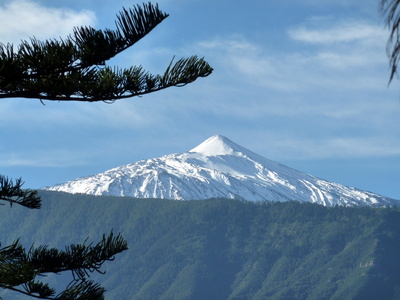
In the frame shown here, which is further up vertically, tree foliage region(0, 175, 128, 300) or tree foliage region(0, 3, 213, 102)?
tree foliage region(0, 3, 213, 102)

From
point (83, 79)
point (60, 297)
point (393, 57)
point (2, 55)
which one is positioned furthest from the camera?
point (60, 297)

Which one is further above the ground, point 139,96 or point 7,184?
point 139,96

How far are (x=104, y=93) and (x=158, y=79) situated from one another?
78 centimetres

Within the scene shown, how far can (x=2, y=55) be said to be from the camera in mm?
10203

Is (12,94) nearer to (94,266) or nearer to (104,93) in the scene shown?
(104,93)

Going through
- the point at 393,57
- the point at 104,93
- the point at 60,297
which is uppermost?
the point at 104,93

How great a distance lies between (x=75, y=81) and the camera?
438 inches

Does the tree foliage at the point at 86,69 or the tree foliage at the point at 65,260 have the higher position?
the tree foliage at the point at 86,69

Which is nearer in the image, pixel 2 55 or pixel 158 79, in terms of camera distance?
pixel 2 55

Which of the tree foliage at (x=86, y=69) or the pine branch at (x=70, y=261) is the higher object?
the tree foliage at (x=86, y=69)

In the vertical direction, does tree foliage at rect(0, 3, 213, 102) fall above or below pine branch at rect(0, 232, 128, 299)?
above

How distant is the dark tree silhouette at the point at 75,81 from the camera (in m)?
10.4

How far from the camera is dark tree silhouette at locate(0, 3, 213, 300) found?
10398mm

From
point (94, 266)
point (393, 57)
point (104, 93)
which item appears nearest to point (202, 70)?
point (104, 93)
